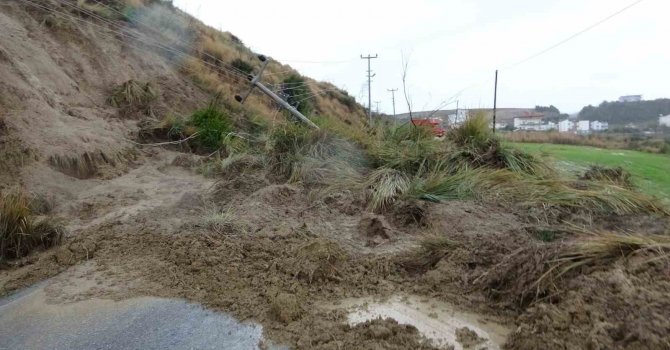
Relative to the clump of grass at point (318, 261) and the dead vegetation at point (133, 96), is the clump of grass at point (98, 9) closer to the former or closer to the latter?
the dead vegetation at point (133, 96)

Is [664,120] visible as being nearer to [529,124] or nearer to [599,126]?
[529,124]

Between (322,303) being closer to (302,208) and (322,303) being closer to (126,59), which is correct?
(302,208)

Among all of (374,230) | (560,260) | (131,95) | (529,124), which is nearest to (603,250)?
(560,260)

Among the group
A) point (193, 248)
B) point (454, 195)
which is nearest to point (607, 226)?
point (454, 195)

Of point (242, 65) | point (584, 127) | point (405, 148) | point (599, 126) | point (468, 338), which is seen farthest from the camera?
point (242, 65)

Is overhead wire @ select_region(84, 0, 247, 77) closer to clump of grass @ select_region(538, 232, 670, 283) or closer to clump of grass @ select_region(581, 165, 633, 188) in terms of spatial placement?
clump of grass @ select_region(581, 165, 633, 188)

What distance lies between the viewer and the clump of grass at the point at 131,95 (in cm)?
1049

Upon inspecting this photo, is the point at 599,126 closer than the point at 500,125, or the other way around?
the point at 500,125

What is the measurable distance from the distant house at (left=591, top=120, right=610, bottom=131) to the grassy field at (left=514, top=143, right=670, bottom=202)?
1.06m

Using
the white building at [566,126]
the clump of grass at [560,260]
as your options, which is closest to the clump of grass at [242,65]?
the white building at [566,126]

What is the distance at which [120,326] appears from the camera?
10.8ft

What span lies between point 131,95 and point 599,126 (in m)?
11.1

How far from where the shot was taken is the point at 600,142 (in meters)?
10.6

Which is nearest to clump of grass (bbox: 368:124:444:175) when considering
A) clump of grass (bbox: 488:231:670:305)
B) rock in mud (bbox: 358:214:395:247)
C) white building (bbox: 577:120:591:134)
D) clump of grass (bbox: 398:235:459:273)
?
rock in mud (bbox: 358:214:395:247)
